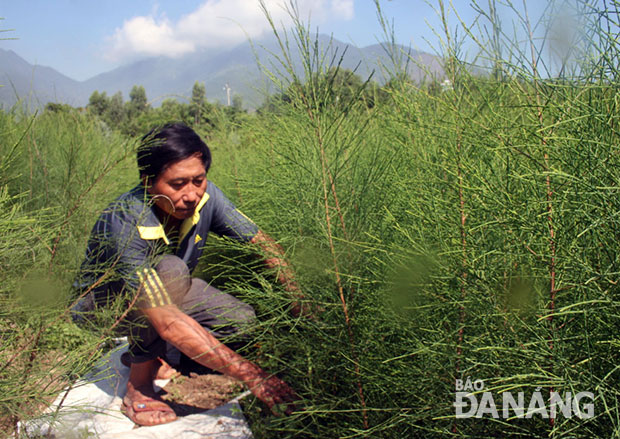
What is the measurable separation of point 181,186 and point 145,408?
0.98 m

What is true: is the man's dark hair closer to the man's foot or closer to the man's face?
the man's face

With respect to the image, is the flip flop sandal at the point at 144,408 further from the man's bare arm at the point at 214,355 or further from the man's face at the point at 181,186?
the man's face at the point at 181,186

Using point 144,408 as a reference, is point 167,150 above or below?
above

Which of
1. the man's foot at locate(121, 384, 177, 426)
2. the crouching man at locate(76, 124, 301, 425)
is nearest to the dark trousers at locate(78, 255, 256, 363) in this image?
the crouching man at locate(76, 124, 301, 425)

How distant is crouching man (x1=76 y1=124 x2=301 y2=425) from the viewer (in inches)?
62.0

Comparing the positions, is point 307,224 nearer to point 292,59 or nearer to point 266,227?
point 292,59

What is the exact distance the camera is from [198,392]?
215 cm

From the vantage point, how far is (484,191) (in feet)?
3.08

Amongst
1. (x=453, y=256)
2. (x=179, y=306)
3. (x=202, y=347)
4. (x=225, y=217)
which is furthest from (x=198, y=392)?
(x=453, y=256)

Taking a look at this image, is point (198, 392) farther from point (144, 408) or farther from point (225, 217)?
point (225, 217)

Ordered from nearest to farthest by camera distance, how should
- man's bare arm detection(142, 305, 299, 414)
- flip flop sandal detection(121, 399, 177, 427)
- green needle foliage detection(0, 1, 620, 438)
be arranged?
green needle foliage detection(0, 1, 620, 438) < man's bare arm detection(142, 305, 299, 414) < flip flop sandal detection(121, 399, 177, 427)

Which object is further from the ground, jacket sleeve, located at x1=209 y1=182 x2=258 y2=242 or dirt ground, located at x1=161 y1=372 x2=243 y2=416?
jacket sleeve, located at x1=209 y1=182 x2=258 y2=242

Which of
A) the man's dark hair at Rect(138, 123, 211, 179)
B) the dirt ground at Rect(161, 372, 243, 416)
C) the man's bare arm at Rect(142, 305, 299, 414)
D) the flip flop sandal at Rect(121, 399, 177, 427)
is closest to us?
the man's bare arm at Rect(142, 305, 299, 414)

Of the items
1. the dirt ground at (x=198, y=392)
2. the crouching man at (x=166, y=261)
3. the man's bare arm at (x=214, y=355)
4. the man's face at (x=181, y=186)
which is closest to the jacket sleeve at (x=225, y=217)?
the crouching man at (x=166, y=261)
